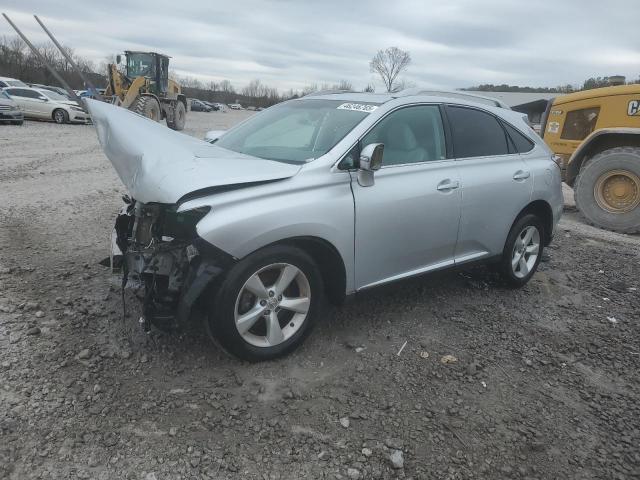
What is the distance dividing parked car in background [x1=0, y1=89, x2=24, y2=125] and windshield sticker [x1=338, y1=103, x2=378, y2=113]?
19.4m

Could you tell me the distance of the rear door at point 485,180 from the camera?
4074mm

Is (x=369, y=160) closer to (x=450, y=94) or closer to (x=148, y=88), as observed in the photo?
(x=450, y=94)

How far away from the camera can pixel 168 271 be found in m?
2.86

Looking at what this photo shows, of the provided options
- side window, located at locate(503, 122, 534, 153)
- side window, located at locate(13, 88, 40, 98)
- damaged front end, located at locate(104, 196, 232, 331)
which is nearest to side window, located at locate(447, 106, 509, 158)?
side window, located at locate(503, 122, 534, 153)

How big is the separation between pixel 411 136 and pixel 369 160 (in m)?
0.79

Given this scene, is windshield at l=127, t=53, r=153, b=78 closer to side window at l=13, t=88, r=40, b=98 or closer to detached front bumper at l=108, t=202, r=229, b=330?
side window at l=13, t=88, r=40, b=98

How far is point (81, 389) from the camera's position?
111 inches

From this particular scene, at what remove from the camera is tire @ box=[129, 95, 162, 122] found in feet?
64.1

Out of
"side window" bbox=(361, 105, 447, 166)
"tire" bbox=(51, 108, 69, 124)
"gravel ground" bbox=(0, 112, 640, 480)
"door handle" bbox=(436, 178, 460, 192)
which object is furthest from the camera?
"tire" bbox=(51, 108, 69, 124)

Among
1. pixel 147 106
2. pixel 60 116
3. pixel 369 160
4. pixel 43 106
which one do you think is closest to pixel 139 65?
pixel 147 106

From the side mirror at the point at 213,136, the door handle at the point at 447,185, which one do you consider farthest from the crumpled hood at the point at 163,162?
the door handle at the point at 447,185

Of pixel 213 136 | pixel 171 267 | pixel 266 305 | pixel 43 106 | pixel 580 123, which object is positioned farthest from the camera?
pixel 43 106

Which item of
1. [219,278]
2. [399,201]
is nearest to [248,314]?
[219,278]

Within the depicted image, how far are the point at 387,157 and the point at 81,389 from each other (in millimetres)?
2455
